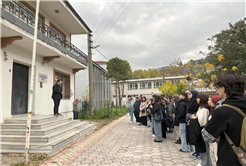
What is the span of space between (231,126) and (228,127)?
40mm

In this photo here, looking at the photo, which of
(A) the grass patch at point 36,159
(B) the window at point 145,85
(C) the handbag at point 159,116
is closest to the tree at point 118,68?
(B) the window at point 145,85

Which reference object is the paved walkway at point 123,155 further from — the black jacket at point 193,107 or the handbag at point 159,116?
the black jacket at point 193,107

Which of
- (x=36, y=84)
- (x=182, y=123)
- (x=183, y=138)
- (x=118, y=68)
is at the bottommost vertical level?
(x=183, y=138)

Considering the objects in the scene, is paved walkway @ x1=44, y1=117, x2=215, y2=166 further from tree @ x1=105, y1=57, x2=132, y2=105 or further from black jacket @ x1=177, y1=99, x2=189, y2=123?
tree @ x1=105, y1=57, x2=132, y2=105

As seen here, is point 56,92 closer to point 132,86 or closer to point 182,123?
point 182,123

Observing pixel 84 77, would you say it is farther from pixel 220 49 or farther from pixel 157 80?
pixel 157 80

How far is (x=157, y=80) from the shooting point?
1550 inches

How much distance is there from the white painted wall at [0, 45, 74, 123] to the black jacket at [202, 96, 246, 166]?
7.32 meters

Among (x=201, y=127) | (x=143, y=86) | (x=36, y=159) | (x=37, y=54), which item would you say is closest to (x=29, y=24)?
(x=37, y=54)

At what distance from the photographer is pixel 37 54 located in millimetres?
9180

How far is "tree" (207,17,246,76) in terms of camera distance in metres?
17.8

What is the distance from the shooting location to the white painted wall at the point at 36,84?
6.70 metres

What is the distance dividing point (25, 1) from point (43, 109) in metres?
5.66

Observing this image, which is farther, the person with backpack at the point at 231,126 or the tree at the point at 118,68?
the tree at the point at 118,68
